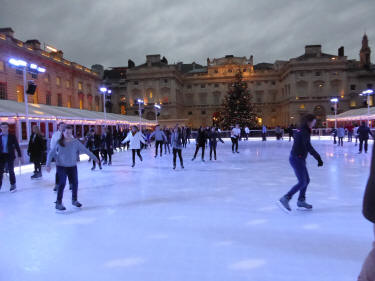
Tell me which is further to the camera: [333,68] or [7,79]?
[333,68]

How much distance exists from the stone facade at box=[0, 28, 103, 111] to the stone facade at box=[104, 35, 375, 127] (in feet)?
49.8

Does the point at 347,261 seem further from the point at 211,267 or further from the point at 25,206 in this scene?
the point at 25,206

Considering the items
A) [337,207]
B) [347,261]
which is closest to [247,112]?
[337,207]

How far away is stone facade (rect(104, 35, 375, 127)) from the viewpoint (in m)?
54.8

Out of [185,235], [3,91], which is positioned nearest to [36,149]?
[185,235]

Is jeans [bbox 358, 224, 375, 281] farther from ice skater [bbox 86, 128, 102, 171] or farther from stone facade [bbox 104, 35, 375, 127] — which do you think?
stone facade [bbox 104, 35, 375, 127]

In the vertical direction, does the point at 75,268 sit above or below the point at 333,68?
below

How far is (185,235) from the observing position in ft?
12.3

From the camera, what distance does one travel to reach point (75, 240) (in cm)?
369

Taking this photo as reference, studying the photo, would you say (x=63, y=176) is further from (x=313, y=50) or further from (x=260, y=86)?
(x=260, y=86)

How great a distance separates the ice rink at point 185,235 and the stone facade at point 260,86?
4677cm

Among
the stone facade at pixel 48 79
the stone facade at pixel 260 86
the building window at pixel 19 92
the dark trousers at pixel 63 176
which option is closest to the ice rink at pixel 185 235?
the dark trousers at pixel 63 176

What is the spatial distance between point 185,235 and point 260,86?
61642mm

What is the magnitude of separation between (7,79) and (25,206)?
24281 mm
